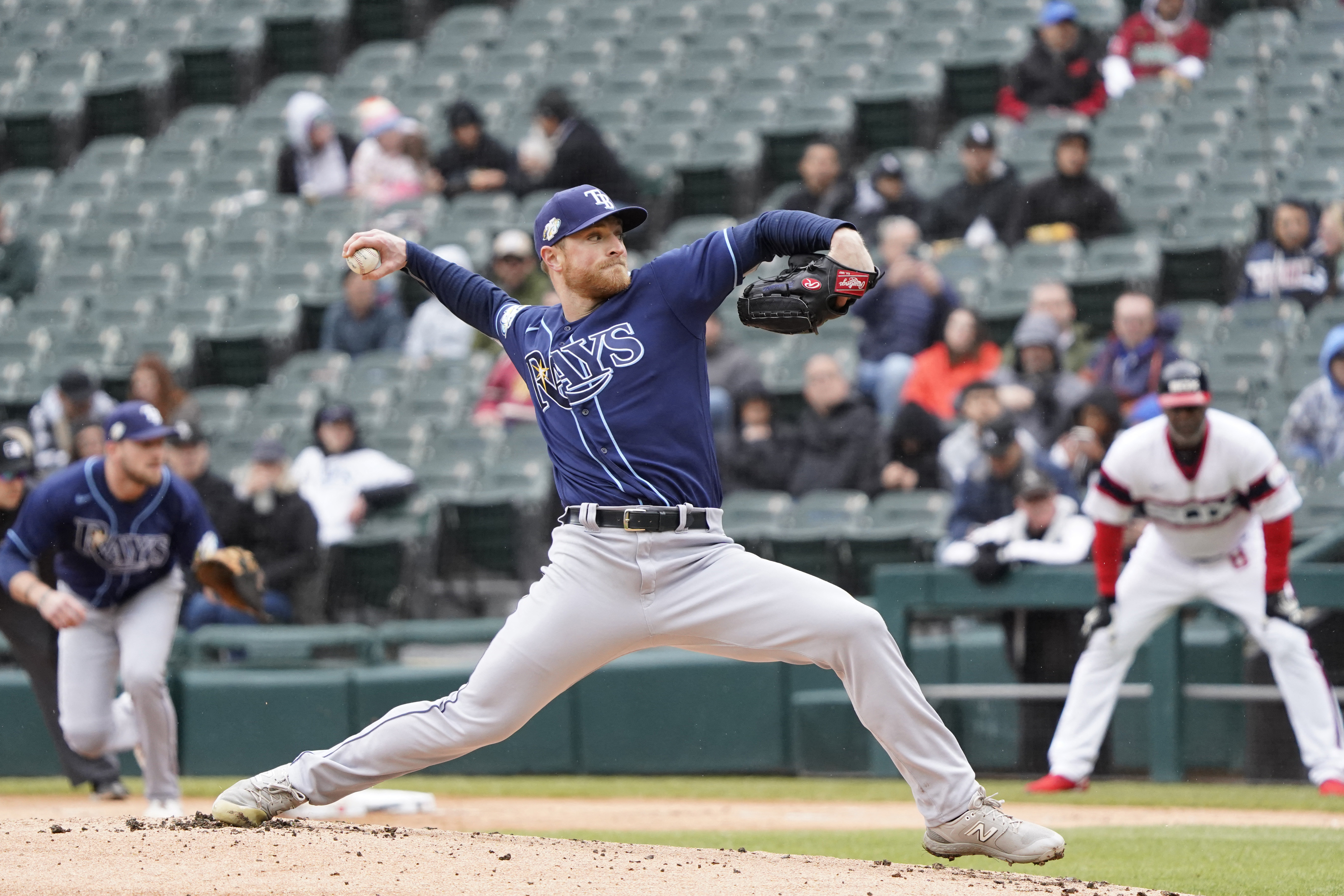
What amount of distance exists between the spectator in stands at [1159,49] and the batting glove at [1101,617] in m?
6.23

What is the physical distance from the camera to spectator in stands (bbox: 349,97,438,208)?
14430 millimetres

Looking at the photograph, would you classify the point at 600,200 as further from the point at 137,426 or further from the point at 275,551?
the point at 275,551

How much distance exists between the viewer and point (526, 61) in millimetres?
15992

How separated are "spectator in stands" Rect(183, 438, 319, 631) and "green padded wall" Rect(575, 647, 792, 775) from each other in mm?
1930

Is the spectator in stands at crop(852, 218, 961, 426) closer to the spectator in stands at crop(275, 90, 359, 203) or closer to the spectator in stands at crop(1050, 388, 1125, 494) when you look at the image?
the spectator in stands at crop(1050, 388, 1125, 494)

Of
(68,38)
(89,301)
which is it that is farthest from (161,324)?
(68,38)

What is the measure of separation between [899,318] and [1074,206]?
1622mm

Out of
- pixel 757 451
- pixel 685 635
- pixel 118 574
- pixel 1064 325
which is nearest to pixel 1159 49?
pixel 1064 325

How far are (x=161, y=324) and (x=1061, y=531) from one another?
25.6ft

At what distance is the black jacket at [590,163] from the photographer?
1320 centimetres

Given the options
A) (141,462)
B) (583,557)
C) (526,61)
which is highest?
(526,61)

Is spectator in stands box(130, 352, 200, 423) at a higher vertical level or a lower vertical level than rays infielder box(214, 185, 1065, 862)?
higher

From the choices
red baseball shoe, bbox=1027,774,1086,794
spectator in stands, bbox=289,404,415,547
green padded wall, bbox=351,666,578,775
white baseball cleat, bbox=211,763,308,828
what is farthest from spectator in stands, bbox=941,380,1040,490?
white baseball cleat, bbox=211,763,308,828

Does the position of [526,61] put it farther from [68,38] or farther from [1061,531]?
[1061,531]
